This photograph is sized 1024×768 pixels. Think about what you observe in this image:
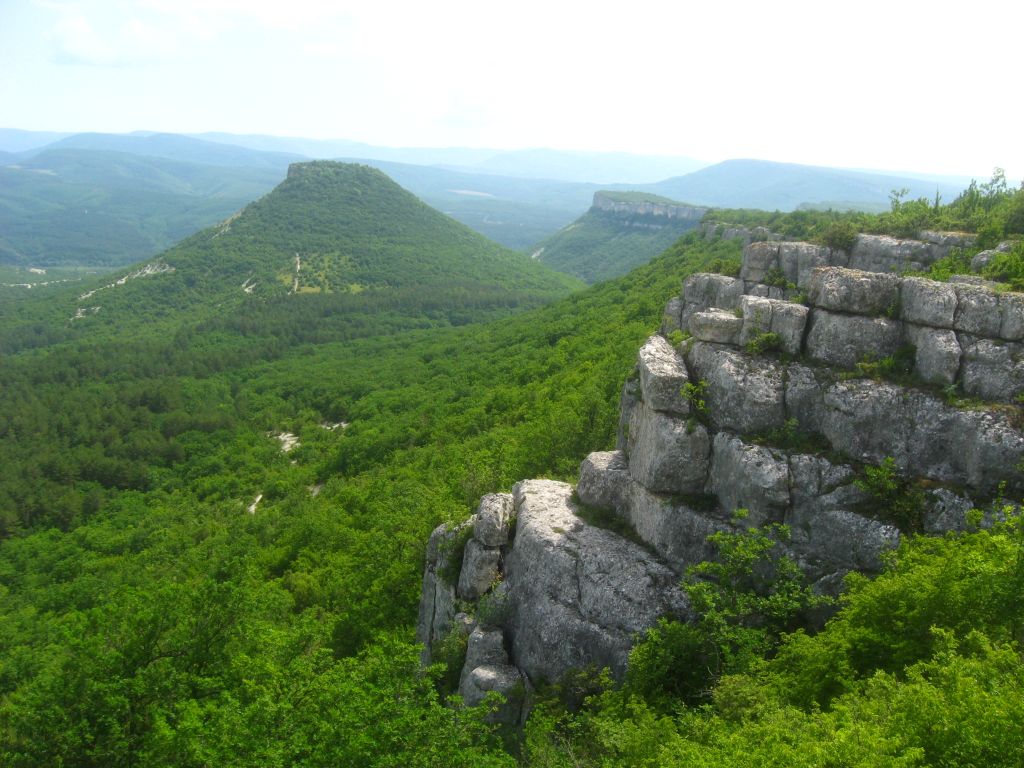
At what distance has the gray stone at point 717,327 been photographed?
22.6m

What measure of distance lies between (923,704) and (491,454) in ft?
111

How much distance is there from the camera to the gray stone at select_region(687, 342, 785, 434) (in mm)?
20938

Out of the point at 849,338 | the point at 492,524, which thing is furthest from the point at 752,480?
the point at 492,524

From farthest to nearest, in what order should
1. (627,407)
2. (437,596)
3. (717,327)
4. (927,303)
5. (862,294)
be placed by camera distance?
(627,407), (437,596), (717,327), (862,294), (927,303)

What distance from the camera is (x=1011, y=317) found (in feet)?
62.6

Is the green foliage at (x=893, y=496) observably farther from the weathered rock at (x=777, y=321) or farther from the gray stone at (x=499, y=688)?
the gray stone at (x=499, y=688)

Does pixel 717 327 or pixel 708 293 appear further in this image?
pixel 708 293

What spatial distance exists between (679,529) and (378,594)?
57.3 feet

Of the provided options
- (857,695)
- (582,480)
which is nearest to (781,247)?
(582,480)

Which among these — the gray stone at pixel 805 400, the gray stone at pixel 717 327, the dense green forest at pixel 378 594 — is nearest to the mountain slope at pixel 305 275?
the dense green forest at pixel 378 594

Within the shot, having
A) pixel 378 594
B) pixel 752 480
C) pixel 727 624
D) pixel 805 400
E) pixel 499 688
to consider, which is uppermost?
pixel 805 400

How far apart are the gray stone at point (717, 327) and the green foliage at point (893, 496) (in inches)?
255

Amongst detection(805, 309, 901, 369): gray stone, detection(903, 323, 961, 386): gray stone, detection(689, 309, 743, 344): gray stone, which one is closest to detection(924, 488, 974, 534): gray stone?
detection(903, 323, 961, 386): gray stone

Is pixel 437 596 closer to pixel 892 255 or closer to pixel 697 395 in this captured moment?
pixel 697 395
